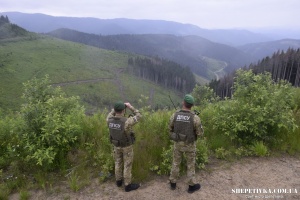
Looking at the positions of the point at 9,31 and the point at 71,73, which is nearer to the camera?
the point at 71,73

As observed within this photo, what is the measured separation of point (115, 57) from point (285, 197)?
7106 inches

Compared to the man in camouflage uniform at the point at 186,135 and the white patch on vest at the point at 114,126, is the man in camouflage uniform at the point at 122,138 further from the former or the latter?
the man in camouflage uniform at the point at 186,135

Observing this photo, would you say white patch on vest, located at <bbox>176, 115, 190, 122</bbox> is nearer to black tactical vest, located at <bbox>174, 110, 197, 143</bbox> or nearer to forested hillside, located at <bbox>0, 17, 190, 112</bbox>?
black tactical vest, located at <bbox>174, 110, 197, 143</bbox>

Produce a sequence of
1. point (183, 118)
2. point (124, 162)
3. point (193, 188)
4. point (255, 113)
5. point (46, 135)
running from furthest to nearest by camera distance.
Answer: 1. point (255, 113)
2. point (46, 135)
3. point (124, 162)
4. point (193, 188)
5. point (183, 118)

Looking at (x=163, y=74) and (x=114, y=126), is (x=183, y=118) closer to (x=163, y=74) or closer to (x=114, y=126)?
(x=114, y=126)

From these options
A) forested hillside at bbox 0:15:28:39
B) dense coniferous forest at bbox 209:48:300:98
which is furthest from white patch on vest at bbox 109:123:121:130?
forested hillside at bbox 0:15:28:39

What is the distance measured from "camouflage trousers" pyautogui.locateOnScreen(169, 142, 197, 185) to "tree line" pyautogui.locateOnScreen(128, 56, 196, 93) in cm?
14590

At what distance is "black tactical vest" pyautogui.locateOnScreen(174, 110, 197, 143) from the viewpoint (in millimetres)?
6613

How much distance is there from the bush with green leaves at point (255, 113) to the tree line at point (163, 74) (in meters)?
143

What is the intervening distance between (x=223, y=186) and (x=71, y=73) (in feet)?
432

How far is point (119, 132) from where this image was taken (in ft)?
22.4

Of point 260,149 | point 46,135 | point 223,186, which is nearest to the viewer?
point 223,186

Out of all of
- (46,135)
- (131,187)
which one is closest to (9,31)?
(46,135)

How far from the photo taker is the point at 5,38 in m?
157
